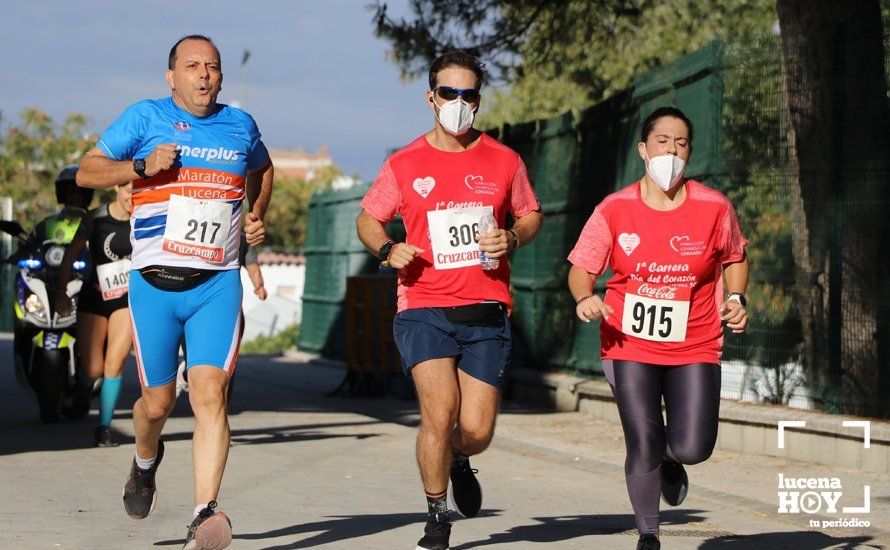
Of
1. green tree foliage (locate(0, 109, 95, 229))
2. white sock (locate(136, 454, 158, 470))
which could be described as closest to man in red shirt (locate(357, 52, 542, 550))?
white sock (locate(136, 454, 158, 470))

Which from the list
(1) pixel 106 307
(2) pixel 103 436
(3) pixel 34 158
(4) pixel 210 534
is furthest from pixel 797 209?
(3) pixel 34 158

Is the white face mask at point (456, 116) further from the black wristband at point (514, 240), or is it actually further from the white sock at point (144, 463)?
the white sock at point (144, 463)

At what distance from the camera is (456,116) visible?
7121 mm

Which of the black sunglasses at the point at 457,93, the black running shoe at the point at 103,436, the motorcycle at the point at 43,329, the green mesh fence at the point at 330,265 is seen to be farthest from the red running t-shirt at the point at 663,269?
the green mesh fence at the point at 330,265

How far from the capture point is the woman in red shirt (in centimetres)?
689

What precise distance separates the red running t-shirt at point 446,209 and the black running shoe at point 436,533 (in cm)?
97

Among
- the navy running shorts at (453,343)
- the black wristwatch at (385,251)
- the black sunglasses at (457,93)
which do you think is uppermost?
the black sunglasses at (457,93)

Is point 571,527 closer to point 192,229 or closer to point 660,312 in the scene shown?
point 660,312

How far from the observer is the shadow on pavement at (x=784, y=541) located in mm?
7566

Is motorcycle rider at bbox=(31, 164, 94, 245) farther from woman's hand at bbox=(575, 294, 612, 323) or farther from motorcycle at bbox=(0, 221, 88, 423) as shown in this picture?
woman's hand at bbox=(575, 294, 612, 323)

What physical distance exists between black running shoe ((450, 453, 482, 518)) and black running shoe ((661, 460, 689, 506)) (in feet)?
3.00

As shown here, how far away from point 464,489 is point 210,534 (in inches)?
65.3

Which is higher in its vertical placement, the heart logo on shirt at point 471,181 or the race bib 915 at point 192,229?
the heart logo on shirt at point 471,181

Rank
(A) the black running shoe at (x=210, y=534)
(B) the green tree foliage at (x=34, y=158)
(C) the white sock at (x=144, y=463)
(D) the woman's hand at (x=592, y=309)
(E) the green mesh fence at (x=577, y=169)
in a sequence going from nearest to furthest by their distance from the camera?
(A) the black running shoe at (x=210, y=534) → (D) the woman's hand at (x=592, y=309) → (C) the white sock at (x=144, y=463) → (E) the green mesh fence at (x=577, y=169) → (B) the green tree foliage at (x=34, y=158)
